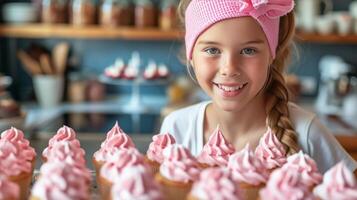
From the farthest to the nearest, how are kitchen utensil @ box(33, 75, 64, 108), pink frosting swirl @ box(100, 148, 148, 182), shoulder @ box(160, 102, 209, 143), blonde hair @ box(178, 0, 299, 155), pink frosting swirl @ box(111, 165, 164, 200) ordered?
1. kitchen utensil @ box(33, 75, 64, 108)
2. shoulder @ box(160, 102, 209, 143)
3. blonde hair @ box(178, 0, 299, 155)
4. pink frosting swirl @ box(100, 148, 148, 182)
5. pink frosting swirl @ box(111, 165, 164, 200)

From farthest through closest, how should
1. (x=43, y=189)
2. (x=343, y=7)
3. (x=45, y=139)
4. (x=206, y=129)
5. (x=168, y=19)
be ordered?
(x=343, y=7), (x=168, y=19), (x=45, y=139), (x=206, y=129), (x=43, y=189)

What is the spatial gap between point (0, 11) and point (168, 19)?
109cm

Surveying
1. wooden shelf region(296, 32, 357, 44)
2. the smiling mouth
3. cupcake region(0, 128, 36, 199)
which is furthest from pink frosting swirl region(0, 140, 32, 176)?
wooden shelf region(296, 32, 357, 44)

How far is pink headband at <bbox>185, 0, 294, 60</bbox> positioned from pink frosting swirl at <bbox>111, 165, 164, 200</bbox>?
0.46 m

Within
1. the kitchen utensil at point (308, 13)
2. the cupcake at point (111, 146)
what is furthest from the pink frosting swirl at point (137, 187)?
the kitchen utensil at point (308, 13)

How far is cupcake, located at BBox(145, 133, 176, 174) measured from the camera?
998 millimetres

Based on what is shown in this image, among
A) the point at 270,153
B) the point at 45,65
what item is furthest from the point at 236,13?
the point at 45,65

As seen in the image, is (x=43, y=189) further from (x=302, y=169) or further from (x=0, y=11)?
(x=0, y=11)

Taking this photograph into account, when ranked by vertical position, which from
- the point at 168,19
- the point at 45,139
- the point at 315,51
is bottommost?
the point at 45,139

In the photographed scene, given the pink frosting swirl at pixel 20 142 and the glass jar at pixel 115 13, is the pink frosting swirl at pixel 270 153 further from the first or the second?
the glass jar at pixel 115 13

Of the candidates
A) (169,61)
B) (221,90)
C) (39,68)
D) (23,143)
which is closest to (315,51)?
(169,61)

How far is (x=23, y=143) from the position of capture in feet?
3.35

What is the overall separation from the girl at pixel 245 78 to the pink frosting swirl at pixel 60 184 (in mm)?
432

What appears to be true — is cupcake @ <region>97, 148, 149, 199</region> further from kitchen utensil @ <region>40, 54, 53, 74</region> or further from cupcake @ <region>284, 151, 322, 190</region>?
kitchen utensil @ <region>40, 54, 53, 74</region>
